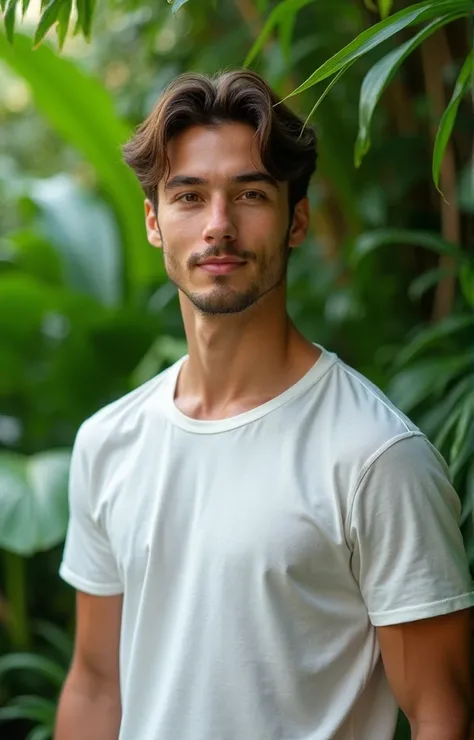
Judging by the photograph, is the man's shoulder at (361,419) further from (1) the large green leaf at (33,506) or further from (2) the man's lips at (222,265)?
(1) the large green leaf at (33,506)

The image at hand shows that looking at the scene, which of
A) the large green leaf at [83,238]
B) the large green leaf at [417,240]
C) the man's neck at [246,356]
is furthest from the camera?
the large green leaf at [83,238]

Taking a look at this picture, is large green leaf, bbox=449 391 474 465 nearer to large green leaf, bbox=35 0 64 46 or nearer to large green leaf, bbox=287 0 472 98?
large green leaf, bbox=287 0 472 98

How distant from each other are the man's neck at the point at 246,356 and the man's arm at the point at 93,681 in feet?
0.94

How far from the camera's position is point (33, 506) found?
1.66 m

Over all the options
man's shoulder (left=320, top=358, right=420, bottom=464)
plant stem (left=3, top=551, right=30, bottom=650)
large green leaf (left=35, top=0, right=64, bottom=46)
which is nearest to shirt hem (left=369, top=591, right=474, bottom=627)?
man's shoulder (left=320, top=358, right=420, bottom=464)

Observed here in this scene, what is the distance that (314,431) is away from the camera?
3.08 ft

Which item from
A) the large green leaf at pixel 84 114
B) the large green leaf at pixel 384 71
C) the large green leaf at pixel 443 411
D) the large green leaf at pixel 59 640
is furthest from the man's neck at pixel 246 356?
the large green leaf at pixel 84 114

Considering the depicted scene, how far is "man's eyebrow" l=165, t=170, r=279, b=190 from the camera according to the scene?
942 millimetres

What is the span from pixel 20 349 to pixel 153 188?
1388 mm

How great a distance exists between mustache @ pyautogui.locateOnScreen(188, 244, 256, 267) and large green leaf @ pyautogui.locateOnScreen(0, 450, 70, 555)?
2.67ft

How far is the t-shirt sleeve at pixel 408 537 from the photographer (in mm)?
860

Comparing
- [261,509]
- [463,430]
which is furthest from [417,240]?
[261,509]

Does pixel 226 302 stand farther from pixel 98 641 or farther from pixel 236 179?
pixel 98 641

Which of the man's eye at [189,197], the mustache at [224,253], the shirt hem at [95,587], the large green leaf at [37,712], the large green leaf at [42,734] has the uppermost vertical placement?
the man's eye at [189,197]
